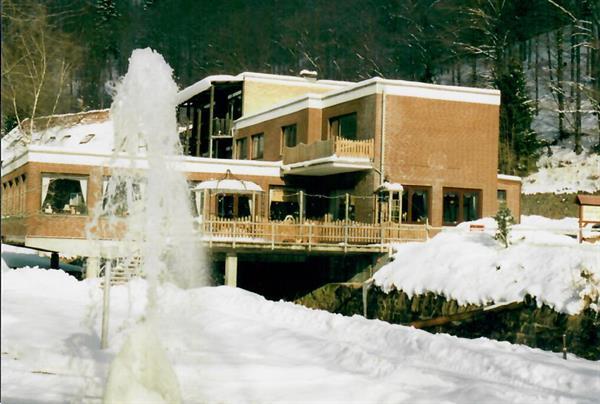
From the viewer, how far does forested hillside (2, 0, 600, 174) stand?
5166 cm

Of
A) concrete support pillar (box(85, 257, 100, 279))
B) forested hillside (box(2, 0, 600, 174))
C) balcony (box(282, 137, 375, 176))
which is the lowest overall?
concrete support pillar (box(85, 257, 100, 279))

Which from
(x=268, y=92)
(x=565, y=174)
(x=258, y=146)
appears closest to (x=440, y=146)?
(x=258, y=146)

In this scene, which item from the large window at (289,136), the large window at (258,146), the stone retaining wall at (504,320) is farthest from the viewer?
the large window at (258,146)

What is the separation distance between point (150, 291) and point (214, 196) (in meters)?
24.1

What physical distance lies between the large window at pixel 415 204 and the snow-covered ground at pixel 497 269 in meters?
4.31

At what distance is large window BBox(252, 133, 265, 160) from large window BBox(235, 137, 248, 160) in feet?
3.68

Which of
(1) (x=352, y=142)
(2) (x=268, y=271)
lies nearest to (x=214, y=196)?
(2) (x=268, y=271)

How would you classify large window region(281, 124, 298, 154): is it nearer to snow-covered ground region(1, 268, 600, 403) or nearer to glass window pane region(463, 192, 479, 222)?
glass window pane region(463, 192, 479, 222)

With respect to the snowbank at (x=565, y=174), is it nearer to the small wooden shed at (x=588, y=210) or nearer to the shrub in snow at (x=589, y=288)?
the small wooden shed at (x=588, y=210)

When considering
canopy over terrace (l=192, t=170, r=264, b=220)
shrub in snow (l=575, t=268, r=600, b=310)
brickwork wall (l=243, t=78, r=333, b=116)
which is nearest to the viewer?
shrub in snow (l=575, t=268, r=600, b=310)

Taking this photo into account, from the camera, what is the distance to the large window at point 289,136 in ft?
120

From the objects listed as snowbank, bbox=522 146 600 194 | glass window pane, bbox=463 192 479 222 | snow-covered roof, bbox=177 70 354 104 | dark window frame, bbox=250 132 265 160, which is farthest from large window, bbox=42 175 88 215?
snowbank, bbox=522 146 600 194

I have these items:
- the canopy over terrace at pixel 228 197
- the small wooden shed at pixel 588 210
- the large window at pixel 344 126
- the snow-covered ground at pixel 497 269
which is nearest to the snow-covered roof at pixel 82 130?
the canopy over terrace at pixel 228 197

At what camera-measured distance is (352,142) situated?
3048cm
